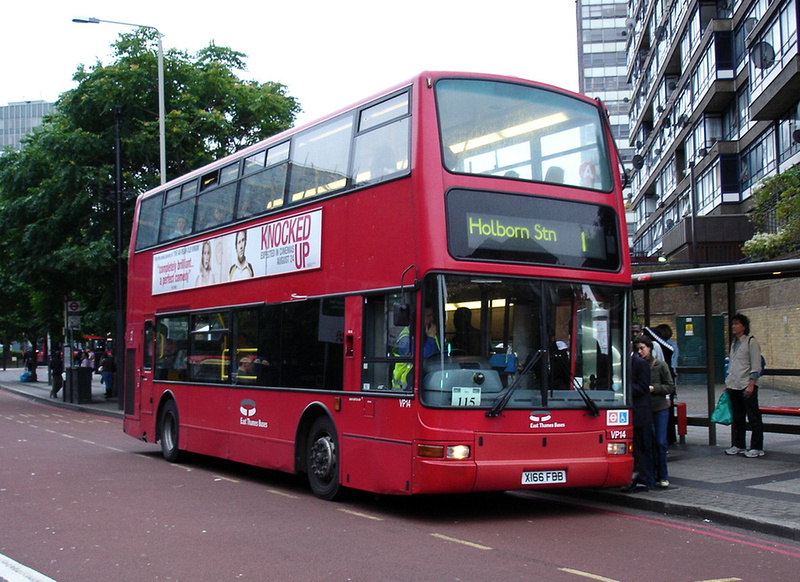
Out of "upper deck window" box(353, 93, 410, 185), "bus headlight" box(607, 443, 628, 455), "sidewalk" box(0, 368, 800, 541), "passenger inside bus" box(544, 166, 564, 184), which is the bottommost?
"sidewalk" box(0, 368, 800, 541)

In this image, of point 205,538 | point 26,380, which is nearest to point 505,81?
point 205,538

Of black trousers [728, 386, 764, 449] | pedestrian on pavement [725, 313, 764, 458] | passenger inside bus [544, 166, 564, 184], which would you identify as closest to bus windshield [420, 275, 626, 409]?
passenger inside bus [544, 166, 564, 184]

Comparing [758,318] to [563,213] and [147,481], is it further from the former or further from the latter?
[147,481]

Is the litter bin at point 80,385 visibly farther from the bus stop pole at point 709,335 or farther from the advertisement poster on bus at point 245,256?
the bus stop pole at point 709,335

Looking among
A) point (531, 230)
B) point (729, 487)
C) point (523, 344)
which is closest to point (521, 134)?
point (531, 230)

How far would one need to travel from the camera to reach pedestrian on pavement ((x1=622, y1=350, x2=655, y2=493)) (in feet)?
33.4

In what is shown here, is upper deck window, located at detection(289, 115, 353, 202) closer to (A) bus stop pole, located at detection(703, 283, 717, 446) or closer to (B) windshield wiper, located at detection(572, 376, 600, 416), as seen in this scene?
(B) windshield wiper, located at detection(572, 376, 600, 416)

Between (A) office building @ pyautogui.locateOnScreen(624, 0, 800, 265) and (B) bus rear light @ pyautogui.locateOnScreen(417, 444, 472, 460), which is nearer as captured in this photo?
(B) bus rear light @ pyautogui.locateOnScreen(417, 444, 472, 460)

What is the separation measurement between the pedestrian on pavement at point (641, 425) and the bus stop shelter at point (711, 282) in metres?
2.77

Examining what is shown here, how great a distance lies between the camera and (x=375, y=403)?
375 inches

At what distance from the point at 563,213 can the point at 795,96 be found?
1044 inches

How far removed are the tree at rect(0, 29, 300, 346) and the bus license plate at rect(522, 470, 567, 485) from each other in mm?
20843

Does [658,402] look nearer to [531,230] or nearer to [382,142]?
[531,230]

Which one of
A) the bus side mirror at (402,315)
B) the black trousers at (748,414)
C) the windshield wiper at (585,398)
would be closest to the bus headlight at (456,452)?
the bus side mirror at (402,315)
